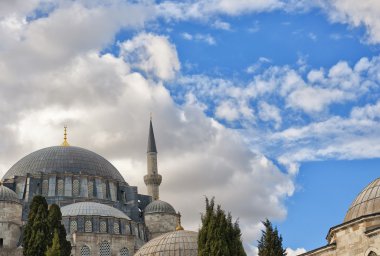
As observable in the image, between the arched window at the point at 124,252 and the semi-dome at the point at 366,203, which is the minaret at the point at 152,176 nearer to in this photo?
the arched window at the point at 124,252

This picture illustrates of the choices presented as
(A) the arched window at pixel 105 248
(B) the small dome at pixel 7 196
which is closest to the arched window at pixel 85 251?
(A) the arched window at pixel 105 248

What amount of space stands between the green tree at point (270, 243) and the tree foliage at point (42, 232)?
10.6 m

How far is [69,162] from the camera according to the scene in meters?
55.7

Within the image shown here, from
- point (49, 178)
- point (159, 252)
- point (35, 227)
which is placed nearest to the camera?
point (159, 252)

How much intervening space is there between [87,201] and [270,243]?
30448mm

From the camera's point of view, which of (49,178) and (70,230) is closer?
(70,230)

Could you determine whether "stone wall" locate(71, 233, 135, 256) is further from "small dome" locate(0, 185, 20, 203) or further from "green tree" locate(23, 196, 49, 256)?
"green tree" locate(23, 196, 49, 256)

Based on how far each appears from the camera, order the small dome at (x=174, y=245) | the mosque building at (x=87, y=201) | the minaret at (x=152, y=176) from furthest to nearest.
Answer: the minaret at (x=152, y=176) → the mosque building at (x=87, y=201) → the small dome at (x=174, y=245)

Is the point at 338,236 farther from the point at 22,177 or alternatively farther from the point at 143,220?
the point at 22,177

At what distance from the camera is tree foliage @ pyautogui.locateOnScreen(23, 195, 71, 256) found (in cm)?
3069

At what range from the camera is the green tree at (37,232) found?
30.7 m

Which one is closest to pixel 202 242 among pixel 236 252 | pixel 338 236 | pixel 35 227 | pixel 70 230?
pixel 236 252

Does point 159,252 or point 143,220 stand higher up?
point 143,220

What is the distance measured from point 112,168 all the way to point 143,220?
21.3ft
